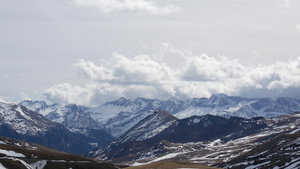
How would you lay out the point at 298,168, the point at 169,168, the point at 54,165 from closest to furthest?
the point at 169,168, the point at 54,165, the point at 298,168

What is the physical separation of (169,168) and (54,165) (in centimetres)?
5600

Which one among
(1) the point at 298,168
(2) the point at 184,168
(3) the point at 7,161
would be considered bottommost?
(1) the point at 298,168

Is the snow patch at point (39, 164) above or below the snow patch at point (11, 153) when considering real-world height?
below

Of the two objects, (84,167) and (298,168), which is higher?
(84,167)

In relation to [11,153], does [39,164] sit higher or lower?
lower

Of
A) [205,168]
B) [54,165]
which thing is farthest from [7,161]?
[205,168]

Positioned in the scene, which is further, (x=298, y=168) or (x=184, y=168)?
(x=298, y=168)

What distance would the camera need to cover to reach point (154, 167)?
138m

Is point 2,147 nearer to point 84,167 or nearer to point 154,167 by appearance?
point 84,167

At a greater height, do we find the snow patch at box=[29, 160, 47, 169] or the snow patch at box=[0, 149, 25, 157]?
the snow patch at box=[0, 149, 25, 157]

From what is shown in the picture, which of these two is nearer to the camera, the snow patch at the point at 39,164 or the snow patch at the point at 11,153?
the snow patch at the point at 39,164

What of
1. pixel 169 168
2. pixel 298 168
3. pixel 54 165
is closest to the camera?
pixel 169 168

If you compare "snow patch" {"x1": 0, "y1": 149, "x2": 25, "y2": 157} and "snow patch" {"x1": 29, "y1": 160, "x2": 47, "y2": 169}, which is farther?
"snow patch" {"x1": 0, "y1": 149, "x2": 25, "y2": 157}

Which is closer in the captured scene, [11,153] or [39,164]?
[39,164]
